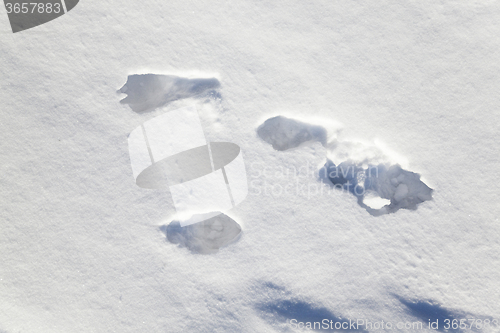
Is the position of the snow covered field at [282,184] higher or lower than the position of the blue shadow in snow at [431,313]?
higher

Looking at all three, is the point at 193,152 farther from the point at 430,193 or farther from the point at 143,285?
the point at 430,193

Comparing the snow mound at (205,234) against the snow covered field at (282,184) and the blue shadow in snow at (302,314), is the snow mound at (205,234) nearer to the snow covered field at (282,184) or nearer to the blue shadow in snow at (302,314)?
the snow covered field at (282,184)

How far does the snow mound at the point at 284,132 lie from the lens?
5.81 ft

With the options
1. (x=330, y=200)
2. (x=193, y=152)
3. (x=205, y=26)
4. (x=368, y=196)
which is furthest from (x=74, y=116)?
(x=368, y=196)

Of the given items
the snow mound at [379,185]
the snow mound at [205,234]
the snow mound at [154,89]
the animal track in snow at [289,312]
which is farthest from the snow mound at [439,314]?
the snow mound at [154,89]

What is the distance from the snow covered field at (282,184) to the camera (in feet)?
5.54

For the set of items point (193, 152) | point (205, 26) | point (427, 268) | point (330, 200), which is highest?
point (205, 26)

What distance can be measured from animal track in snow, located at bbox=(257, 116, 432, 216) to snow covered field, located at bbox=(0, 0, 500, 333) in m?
0.01

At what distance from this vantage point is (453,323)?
66.4 inches

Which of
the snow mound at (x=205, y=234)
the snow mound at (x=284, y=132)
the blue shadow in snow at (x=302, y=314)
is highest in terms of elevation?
the snow mound at (x=284, y=132)

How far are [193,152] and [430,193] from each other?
1441 millimetres

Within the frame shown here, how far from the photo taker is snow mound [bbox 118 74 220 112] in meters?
1.77

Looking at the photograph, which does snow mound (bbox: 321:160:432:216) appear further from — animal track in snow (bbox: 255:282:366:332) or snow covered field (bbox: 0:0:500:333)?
animal track in snow (bbox: 255:282:366:332)

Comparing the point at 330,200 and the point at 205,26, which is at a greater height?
the point at 205,26
